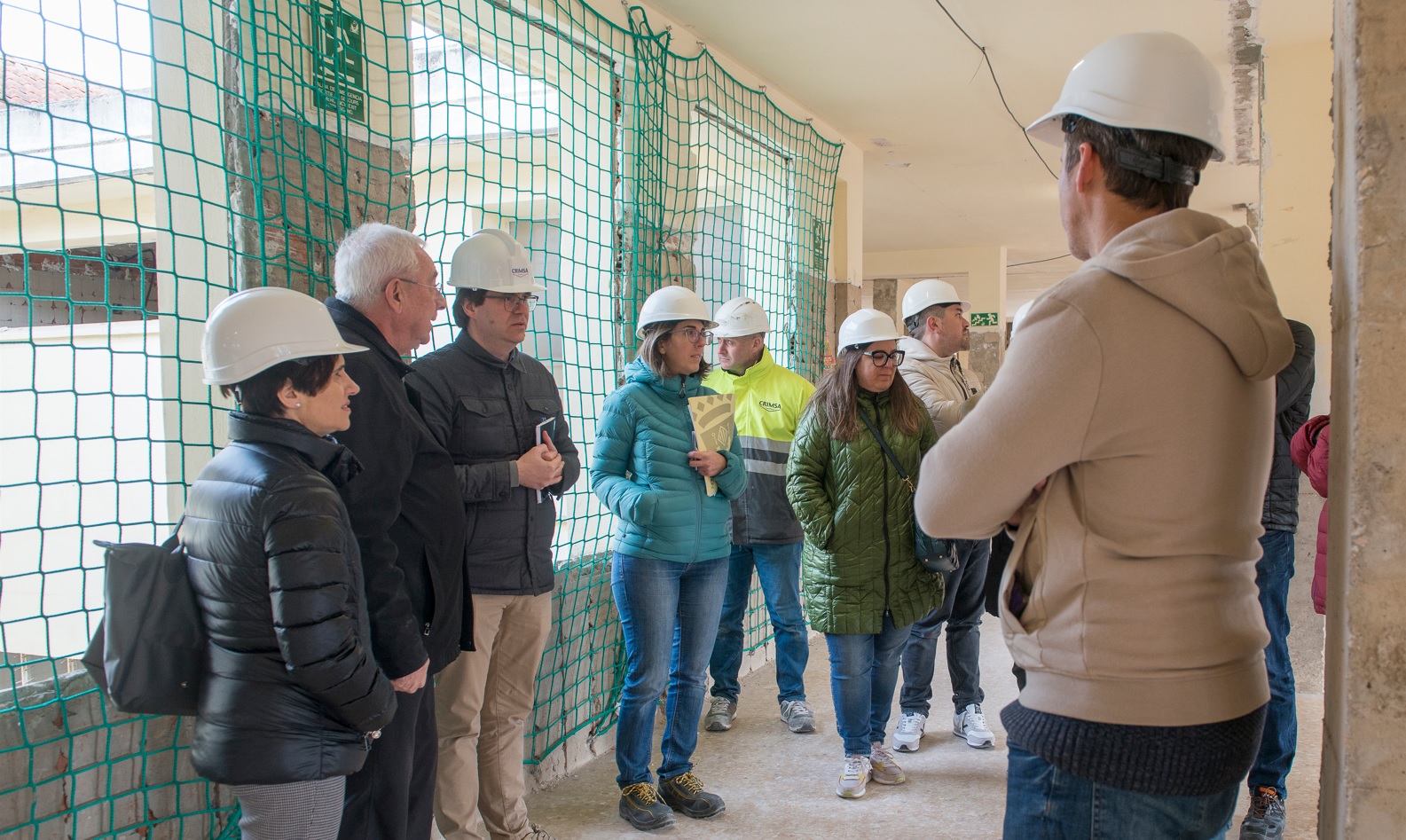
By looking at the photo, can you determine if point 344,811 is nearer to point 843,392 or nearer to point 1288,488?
point 843,392

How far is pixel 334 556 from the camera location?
167 centimetres

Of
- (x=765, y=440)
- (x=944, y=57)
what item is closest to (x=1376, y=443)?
(x=765, y=440)

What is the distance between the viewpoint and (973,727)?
3686mm

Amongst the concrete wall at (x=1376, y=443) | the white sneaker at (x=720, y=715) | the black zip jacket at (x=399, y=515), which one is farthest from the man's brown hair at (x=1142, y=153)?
the white sneaker at (x=720, y=715)

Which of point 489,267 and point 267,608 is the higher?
point 489,267

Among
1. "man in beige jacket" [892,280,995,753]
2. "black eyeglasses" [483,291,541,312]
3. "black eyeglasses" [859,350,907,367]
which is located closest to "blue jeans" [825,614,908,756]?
→ "man in beige jacket" [892,280,995,753]

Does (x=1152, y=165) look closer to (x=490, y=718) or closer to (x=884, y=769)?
(x=490, y=718)

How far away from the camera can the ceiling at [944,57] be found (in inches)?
173

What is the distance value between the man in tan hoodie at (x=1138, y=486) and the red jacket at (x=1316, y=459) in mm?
1290

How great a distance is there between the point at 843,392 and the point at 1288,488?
1363mm

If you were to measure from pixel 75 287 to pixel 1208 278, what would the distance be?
176 inches

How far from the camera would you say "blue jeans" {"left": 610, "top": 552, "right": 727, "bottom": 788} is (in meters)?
2.95

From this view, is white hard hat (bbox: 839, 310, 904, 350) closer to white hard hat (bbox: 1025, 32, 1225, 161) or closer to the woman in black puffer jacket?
the woman in black puffer jacket

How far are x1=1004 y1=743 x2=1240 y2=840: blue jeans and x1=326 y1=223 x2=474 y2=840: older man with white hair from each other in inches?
50.3
